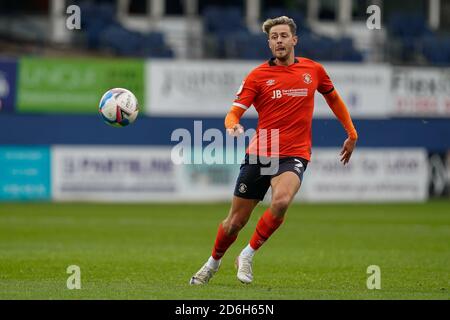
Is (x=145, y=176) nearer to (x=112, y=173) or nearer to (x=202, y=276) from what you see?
(x=112, y=173)

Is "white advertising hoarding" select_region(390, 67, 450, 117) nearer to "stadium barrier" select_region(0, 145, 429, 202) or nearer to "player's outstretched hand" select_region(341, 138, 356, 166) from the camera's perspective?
"stadium barrier" select_region(0, 145, 429, 202)

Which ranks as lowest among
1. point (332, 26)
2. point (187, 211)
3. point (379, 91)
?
point (187, 211)

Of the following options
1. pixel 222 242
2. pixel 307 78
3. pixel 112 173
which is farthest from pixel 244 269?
pixel 112 173

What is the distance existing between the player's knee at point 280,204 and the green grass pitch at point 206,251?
0.78 m

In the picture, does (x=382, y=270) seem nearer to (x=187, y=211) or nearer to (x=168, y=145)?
(x=187, y=211)

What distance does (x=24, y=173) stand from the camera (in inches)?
1073

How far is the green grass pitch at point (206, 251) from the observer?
1045 cm

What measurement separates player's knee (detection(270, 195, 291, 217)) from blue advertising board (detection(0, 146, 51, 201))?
17.5m

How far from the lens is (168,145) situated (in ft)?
91.7

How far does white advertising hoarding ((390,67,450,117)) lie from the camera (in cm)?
3036

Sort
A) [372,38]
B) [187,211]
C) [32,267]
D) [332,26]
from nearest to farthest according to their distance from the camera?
[32,267] < [187,211] < [372,38] < [332,26]

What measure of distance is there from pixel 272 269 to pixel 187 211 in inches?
499

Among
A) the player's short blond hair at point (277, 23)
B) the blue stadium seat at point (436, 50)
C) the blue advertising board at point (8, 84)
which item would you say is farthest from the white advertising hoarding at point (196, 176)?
the player's short blond hair at point (277, 23)
